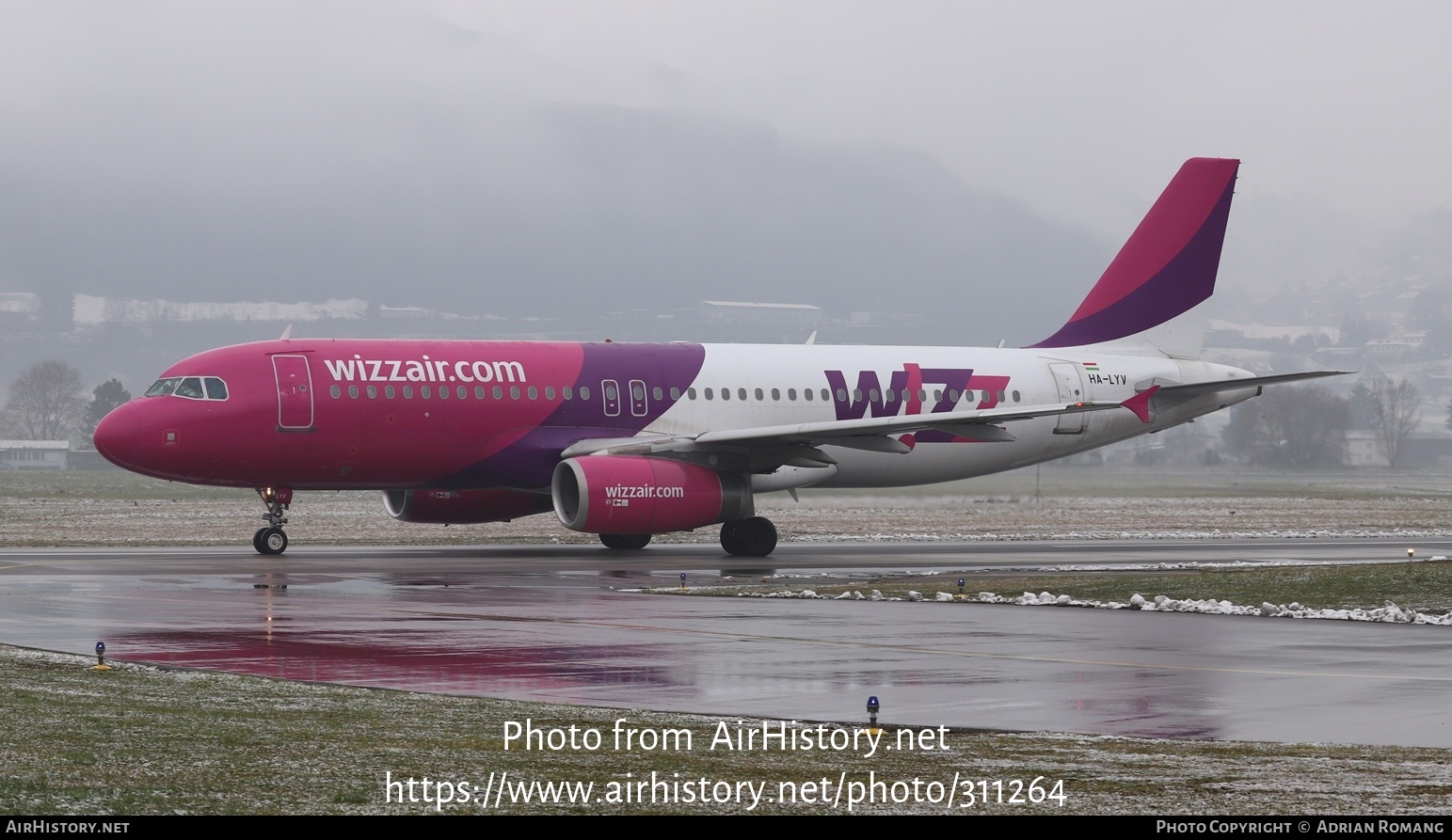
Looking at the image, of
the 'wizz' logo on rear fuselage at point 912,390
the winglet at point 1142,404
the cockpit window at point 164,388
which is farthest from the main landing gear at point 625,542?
the winglet at point 1142,404

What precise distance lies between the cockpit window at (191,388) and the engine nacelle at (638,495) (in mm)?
6216

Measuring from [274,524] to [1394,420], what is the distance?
106 metres

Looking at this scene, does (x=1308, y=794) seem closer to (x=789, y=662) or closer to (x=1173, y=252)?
(x=789, y=662)

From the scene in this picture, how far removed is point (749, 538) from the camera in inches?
1320

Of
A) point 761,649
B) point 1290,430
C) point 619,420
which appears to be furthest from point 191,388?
point 1290,430

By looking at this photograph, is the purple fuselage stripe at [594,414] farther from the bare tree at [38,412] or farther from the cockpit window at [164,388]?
the bare tree at [38,412]

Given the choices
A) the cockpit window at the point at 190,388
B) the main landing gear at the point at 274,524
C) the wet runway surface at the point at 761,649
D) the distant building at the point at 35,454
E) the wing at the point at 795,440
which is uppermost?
the distant building at the point at 35,454

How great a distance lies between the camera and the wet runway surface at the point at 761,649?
12414 mm

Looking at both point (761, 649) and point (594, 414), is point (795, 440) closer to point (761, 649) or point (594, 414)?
point (594, 414)

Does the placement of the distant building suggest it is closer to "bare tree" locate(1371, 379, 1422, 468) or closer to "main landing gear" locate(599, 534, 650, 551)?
"bare tree" locate(1371, 379, 1422, 468)

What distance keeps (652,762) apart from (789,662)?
18.5 ft
